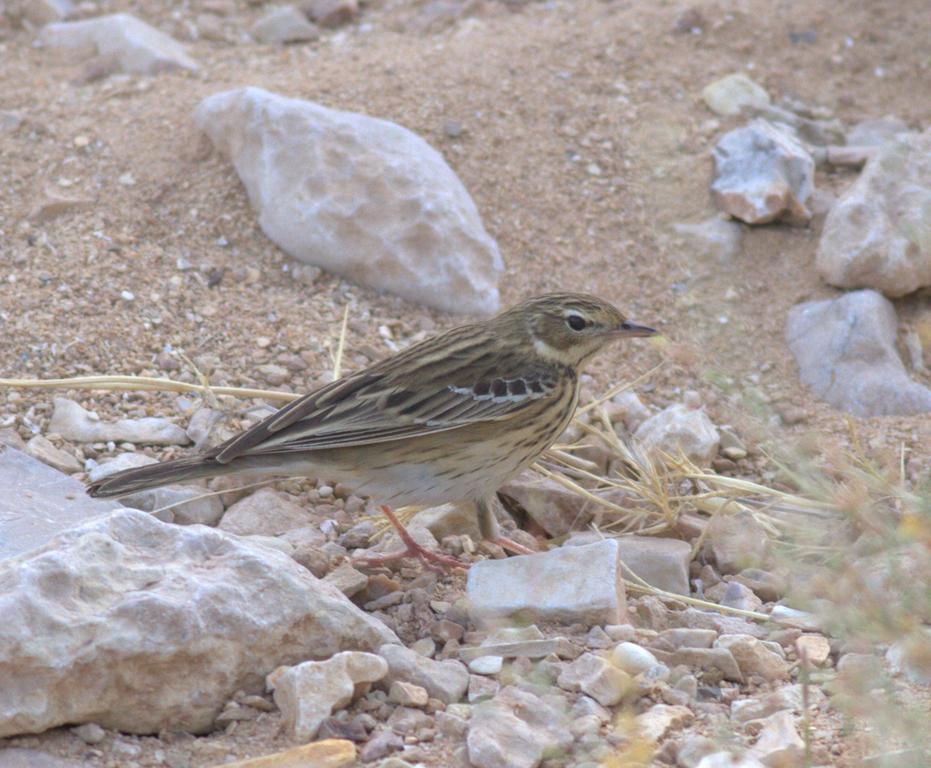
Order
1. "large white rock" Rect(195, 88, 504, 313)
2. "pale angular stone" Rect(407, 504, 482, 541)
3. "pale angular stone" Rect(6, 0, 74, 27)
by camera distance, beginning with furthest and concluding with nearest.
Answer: "pale angular stone" Rect(6, 0, 74, 27) → "large white rock" Rect(195, 88, 504, 313) → "pale angular stone" Rect(407, 504, 482, 541)

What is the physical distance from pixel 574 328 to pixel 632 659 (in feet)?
5.75

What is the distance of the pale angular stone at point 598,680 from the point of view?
14.1 ft

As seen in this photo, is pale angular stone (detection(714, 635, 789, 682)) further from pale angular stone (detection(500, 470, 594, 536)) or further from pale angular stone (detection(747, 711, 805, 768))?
pale angular stone (detection(500, 470, 594, 536))

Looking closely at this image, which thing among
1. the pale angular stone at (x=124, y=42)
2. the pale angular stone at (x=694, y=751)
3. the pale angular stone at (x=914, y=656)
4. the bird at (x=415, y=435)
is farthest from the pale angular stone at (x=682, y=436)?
the pale angular stone at (x=124, y=42)

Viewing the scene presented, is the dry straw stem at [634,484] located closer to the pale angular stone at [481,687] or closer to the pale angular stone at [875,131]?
the pale angular stone at [481,687]

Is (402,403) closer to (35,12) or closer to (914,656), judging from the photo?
(914,656)

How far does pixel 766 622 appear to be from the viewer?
199 inches

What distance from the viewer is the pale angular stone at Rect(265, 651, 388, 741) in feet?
13.4

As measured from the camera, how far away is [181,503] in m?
5.68

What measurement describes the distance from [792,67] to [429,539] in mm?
4850

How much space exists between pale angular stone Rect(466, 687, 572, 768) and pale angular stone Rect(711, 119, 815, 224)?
4.20m

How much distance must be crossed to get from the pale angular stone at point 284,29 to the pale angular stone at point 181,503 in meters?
4.74

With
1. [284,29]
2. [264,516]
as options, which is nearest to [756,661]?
[264,516]

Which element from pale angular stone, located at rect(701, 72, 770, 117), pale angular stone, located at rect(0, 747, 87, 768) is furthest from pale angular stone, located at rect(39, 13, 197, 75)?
pale angular stone, located at rect(0, 747, 87, 768)
